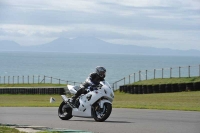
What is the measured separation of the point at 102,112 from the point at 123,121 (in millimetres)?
680

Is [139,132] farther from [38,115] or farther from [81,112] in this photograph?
[38,115]

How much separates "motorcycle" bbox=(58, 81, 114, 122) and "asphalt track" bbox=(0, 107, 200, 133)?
0.23 m

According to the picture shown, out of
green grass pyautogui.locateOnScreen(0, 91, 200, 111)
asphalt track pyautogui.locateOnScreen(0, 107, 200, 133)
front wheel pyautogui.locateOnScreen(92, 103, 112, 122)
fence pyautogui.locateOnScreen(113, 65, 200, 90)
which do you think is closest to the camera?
asphalt track pyautogui.locateOnScreen(0, 107, 200, 133)

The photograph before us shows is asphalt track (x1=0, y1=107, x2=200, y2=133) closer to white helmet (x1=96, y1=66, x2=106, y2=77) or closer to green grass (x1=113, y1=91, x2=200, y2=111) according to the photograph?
white helmet (x1=96, y1=66, x2=106, y2=77)

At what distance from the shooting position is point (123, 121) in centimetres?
1772

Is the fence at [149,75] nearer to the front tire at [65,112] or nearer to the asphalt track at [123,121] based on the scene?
the asphalt track at [123,121]

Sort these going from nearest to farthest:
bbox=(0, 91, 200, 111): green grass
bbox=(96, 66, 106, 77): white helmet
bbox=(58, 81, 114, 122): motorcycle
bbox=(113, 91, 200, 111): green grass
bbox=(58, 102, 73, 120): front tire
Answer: bbox=(58, 81, 114, 122): motorcycle → bbox=(96, 66, 106, 77): white helmet → bbox=(58, 102, 73, 120): front tire → bbox=(113, 91, 200, 111): green grass → bbox=(0, 91, 200, 111): green grass

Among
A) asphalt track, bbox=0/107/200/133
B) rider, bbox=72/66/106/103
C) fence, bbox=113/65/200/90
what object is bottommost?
asphalt track, bbox=0/107/200/133

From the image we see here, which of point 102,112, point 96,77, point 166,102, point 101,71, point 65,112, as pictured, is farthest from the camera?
point 166,102

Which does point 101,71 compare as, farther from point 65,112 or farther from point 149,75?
point 149,75

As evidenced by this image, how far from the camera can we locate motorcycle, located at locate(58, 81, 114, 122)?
17.4 m

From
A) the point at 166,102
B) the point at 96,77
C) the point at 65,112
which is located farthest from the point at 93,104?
the point at 166,102

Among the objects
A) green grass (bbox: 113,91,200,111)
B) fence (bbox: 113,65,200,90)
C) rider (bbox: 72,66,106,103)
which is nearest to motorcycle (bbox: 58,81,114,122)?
rider (bbox: 72,66,106,103)

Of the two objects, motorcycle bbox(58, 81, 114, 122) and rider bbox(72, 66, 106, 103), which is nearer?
motorcycle bbox(58, 81, 114, 122)
